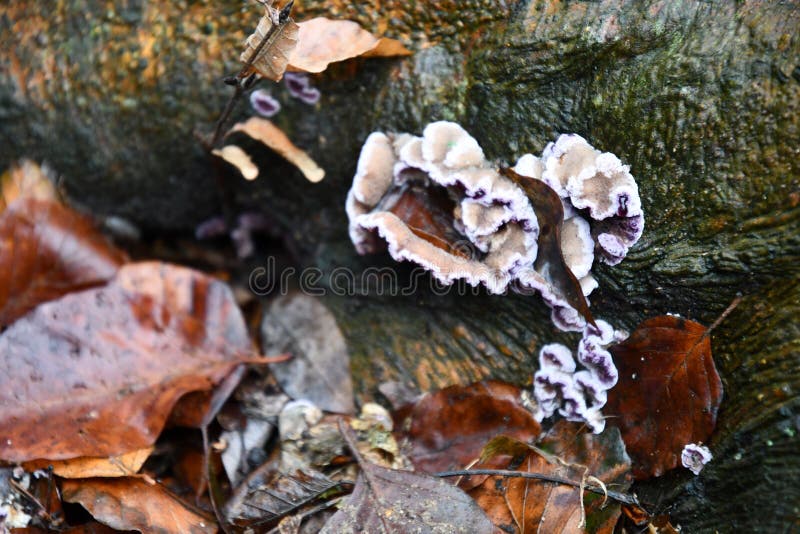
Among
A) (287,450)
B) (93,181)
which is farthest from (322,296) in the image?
(93,181)

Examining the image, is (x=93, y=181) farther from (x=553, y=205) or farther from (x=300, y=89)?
(x=553, y=205)

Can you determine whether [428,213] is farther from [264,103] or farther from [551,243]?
[264,103]

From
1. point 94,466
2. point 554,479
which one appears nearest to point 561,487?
point 554,479

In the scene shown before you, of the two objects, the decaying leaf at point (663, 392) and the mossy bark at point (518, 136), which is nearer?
the mossy bark at point (518, 136)

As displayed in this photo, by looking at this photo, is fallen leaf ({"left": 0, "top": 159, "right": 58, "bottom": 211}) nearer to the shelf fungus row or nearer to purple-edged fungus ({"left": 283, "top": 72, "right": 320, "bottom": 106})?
purple-edged fungus ({"left": 283, "top": 72, "right": 320, "bottom": 106})

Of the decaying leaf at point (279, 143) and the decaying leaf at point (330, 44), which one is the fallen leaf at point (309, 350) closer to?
the decaying leaf at point (279, 143)

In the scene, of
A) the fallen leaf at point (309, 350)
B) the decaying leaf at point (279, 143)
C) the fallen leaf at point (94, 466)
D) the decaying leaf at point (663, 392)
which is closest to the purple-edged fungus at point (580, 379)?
the decaying leaf at point (663, 392)
